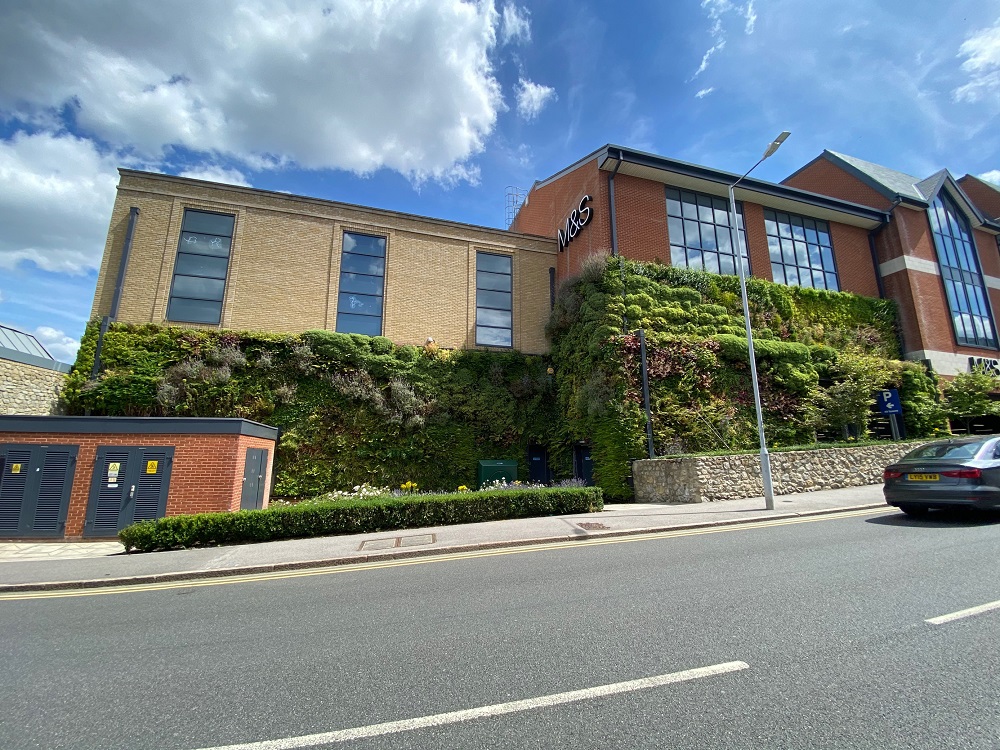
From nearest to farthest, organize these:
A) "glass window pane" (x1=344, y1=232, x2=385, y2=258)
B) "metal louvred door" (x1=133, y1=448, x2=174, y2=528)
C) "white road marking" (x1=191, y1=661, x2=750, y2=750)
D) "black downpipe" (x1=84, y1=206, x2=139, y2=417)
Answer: "white road marking" (x1=191, y1=661, x2=750, y2=750)
"metal louvred door" (x1=133, y1=448, x2=174, y2=528)
"black downpipe" (x1=84, y1=206, x2=139, y2=417)
"glass window pane" (x1=344, y1=232, x2=385, y2=258)

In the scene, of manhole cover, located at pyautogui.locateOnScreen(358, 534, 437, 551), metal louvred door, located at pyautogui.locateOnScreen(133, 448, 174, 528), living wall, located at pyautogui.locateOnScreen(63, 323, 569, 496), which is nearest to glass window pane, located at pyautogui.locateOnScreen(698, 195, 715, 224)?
living wall, located at pyautogui.locateOnScreen(63, 323, 569, 496)

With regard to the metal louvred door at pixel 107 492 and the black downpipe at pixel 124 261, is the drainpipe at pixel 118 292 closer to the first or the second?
the black downpipe at pixel 124 261

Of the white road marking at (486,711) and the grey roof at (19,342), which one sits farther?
the grey roof at (19,342)

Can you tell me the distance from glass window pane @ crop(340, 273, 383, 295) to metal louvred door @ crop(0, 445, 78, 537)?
9.94 meters

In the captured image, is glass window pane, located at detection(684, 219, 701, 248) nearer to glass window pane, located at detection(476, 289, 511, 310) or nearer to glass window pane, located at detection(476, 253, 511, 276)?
glass window pane, located at detection(476, 253, 511, 276)

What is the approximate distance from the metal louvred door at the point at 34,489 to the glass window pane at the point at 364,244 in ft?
36.8

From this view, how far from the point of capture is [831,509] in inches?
419

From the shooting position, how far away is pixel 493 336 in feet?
64.3

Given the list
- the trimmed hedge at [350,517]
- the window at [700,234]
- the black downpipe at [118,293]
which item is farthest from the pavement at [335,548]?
the window at [700,234]

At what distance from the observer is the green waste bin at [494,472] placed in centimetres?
1659

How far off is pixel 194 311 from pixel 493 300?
11.1 metres

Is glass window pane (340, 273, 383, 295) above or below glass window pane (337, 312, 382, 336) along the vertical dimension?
above

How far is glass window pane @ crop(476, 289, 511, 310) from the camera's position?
65.3ft

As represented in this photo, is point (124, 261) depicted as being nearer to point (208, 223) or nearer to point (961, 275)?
point (208, 223)
